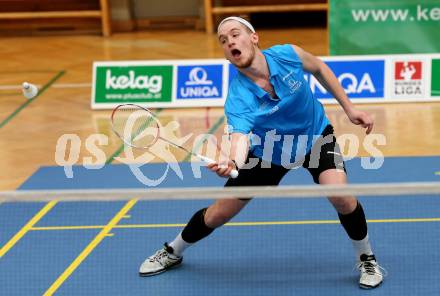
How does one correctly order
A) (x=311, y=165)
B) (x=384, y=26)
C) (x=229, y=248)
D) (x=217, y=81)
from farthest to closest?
(x=384, y=26) < (x=217, y=81) < (x=229, y=248) < (x=311, y=165)

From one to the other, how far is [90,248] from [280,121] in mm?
1945

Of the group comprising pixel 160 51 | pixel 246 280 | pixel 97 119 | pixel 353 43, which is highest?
pixel 160 51

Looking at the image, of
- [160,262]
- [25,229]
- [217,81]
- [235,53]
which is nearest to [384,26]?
[217,81]

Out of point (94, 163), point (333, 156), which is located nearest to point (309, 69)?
point (333, 156)

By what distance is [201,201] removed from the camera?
324 inches

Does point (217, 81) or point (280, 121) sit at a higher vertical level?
point (217, 81)

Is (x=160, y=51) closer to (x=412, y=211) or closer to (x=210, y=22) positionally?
(x=210, y=22)

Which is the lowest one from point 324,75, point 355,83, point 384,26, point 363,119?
point 363,119

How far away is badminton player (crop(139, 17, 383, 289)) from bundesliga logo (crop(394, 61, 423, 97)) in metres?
5.06

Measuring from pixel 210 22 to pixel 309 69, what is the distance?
30.8 feet

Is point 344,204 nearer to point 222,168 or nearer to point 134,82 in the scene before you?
point 222,168

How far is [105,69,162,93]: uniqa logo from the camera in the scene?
11523 mm

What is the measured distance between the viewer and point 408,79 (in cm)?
1126

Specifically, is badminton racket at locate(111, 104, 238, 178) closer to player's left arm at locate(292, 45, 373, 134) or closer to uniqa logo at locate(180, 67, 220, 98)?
uniqa logo at locate(180, 67, 220, 98)
